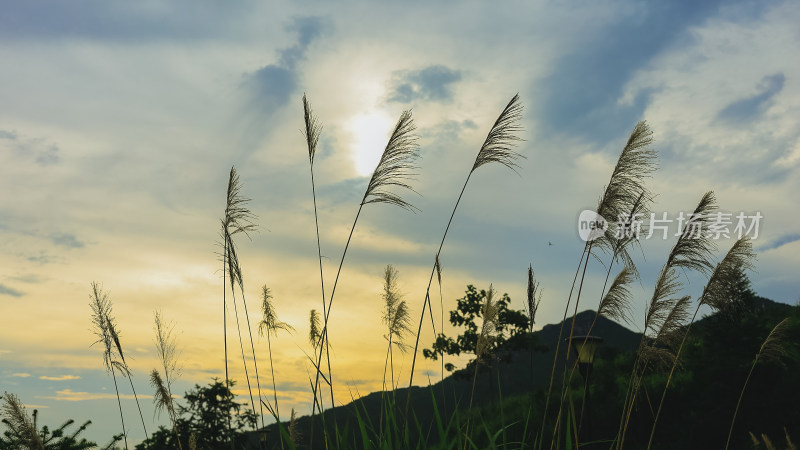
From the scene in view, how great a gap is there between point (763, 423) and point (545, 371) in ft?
200

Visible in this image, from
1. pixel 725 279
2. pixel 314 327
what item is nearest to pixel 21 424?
pixel 314 327

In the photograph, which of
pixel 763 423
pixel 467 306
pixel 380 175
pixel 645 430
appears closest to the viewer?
pixel 380 175

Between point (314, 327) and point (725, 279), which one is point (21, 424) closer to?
point (314, 327)

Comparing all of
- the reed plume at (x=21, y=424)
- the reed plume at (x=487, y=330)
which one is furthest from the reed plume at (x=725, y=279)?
the reed plume at (x=21, y=424)

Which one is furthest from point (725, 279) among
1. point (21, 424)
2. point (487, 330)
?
point (21, 424)

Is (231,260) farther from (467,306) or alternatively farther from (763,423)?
(467,306)

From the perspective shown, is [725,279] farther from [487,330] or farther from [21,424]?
[21,424]

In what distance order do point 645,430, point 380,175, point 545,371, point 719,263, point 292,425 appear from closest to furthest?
point 380,175 → point 292,425 → point 719,263 → point 645,430 → point 545,371

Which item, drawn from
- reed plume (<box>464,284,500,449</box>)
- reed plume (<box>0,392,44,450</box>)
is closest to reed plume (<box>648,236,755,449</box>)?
reed plume (<box>464,284,500,449</box>)

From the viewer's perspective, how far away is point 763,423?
14.4 metres

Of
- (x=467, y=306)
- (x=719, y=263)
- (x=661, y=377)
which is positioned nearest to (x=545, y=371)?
(x=467, y=306)

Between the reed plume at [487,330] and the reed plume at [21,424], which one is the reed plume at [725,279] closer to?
the reed plume at [487,330]

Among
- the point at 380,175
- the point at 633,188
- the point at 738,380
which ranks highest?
the point at 380,175

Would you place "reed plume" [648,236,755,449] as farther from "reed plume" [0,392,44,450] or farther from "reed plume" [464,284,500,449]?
"reed plume" [0,392,44,450]
